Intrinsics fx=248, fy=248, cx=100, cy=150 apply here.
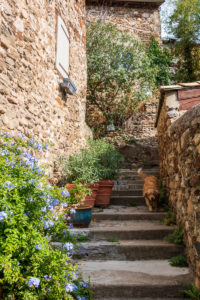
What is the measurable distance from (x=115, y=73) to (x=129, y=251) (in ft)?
21.5

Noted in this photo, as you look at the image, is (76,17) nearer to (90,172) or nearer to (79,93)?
(79,93)

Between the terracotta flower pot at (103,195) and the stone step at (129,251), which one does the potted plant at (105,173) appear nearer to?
the terracotta flower pot at (103,195)

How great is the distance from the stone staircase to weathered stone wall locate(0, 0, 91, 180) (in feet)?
4.66

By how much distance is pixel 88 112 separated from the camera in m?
9.14

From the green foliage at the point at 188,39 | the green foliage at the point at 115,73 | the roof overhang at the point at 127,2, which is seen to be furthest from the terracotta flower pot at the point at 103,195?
the roof overhang at the point at 127,2

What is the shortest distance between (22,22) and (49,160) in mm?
1879

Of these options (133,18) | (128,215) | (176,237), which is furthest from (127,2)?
(176,237)

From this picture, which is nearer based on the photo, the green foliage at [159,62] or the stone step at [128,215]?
the stone step at [128,215]

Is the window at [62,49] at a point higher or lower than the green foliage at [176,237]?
higher

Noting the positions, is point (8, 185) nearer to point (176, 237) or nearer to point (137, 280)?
point (137, 280)

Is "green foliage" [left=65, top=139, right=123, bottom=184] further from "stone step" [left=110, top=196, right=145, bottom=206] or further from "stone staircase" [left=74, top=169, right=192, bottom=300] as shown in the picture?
"stone staircase" [left=74, top=169, right=192, bottom=300]

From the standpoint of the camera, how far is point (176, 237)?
3096 millimetres

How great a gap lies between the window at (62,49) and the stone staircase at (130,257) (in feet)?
8.72

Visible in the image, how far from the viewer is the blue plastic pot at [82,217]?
3.55m
